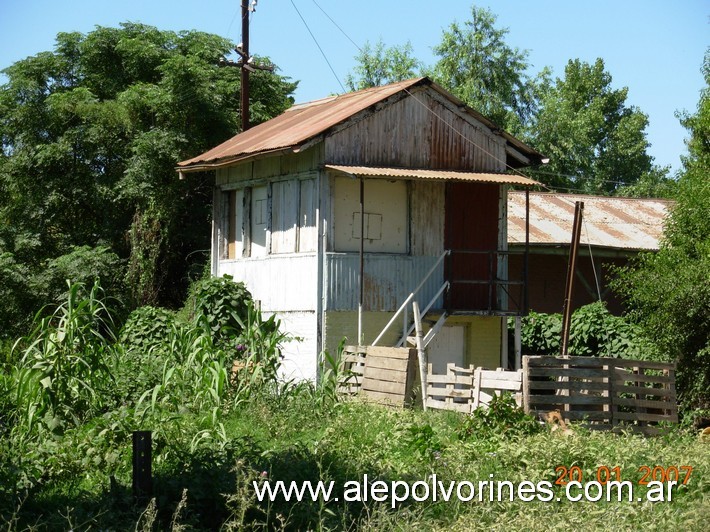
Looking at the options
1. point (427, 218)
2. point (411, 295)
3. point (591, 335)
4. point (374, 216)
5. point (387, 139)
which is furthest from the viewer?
point (591, 335)

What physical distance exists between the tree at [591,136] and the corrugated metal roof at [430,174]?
24457 millimetres

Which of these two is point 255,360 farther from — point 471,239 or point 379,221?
point 471,239

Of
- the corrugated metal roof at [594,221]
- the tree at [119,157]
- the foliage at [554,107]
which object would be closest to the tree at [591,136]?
the foliage at [554,107]

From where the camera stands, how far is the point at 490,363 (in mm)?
20766

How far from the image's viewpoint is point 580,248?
24625 mm

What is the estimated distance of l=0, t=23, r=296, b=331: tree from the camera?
81.0 feet

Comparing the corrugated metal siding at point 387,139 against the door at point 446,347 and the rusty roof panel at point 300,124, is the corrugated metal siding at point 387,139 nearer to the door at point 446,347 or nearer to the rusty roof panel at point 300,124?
the rusty roof panel at point 300,124

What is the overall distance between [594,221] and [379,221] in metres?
9.40

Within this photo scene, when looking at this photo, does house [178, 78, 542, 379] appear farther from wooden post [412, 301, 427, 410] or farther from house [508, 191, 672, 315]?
house [508, 191, 672, 315]

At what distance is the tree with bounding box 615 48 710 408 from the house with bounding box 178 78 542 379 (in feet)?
8.51

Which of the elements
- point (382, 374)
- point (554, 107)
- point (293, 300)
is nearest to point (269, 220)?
point (293, 300)

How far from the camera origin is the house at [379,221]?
1850cm

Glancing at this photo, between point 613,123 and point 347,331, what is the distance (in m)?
33.9

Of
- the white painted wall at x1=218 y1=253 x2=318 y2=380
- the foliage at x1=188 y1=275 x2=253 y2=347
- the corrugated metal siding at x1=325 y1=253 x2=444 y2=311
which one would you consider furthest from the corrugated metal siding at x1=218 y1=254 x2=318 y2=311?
the foliage at x1=188 y1=275 x2=253 y2=347
